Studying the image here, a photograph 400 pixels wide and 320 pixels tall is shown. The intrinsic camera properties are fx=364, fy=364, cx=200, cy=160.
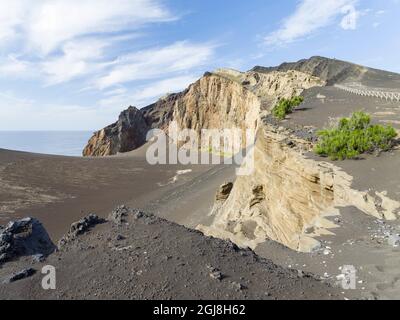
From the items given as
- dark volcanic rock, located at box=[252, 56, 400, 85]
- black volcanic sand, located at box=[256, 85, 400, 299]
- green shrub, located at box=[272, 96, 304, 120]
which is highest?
dark volcanic rock, located at box=[252, 56, 400, 85]

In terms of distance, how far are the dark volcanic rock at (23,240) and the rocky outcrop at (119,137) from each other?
61859 millimetres

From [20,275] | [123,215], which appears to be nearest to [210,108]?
[123,215]

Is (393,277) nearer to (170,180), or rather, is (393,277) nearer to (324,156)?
→ (324,156)

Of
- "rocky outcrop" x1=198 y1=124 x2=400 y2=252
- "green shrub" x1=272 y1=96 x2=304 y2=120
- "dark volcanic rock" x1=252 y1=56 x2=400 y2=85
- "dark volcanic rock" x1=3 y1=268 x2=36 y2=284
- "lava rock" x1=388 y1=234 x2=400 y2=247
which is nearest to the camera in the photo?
"dark volcanic rock" x1=3 y1=268 x2=36 y2=284

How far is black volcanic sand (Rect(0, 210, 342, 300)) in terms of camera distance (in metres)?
4.96

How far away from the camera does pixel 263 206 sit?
15570 mm

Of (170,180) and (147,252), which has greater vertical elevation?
(147,252)

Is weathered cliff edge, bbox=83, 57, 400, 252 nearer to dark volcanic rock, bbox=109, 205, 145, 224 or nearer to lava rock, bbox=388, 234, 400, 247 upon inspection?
lava rock, bbox=388, 234, 400, 247

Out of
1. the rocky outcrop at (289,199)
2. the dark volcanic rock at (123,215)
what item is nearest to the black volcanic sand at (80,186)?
the rocky outcrop at (289,199)

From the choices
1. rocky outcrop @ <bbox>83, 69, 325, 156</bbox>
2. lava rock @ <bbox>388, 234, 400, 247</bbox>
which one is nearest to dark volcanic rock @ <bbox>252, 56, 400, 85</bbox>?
rocky outcrop @ <bbox>83, 69, 325, 156</bbox>

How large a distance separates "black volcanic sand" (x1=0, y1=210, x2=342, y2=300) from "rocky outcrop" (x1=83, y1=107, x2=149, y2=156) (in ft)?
206
